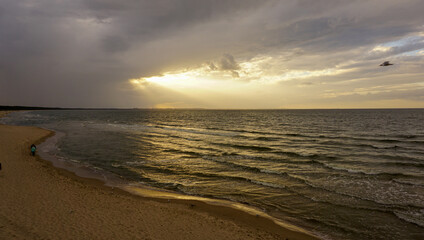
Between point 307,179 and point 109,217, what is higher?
point 109,217

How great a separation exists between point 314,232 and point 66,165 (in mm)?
21246

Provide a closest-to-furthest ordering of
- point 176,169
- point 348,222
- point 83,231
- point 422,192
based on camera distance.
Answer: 1. point 83,231
2. point 348,222
3. point 422,192
4. point 176,169

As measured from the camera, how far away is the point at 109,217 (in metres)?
9.52

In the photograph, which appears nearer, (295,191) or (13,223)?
(13,223)

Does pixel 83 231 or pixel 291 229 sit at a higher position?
pixel 83 231

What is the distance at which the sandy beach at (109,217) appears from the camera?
8.20 m

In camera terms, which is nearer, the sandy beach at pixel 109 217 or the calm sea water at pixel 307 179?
the sandy beach at pixel 109 217

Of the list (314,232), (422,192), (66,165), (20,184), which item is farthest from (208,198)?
(66,165)

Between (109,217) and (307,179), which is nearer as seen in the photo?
(109,217)

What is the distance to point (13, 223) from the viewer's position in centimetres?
834

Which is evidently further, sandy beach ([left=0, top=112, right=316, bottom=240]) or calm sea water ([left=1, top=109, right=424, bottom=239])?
calm sea water ([left=1, top=109, right=424, bottom=239])

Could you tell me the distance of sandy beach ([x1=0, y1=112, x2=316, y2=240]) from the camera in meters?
8.20

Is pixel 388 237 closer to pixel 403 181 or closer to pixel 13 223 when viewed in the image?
pixel 403 181

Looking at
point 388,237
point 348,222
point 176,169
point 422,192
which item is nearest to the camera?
point 388,237
